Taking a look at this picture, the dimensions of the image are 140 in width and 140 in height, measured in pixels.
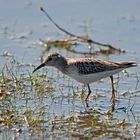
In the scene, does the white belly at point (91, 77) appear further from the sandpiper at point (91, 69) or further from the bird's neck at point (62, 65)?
the bird's neck at point (62, 65)

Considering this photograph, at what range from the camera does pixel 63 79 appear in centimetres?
1130

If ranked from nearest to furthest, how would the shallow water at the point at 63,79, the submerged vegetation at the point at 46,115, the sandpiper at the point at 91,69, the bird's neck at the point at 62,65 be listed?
the submerged vegetation at the point at 46,115
the shallow water at the point at 63,79
the sandpiper at the point at 91,69
the bird's neck at the point at 62,65

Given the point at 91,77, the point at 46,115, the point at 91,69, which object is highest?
the point at 91,69

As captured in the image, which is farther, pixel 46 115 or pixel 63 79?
pixel 63 79

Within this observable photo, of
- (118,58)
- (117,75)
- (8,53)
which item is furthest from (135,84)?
(8,53)

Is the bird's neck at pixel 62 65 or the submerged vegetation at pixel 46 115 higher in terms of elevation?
the bird's neck at pixel 62 65

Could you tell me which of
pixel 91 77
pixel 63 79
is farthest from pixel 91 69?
pixel 63 79

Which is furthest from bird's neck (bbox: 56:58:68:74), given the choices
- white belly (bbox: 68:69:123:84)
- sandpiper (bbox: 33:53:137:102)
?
white belly (bbox: 68:69:123:84)

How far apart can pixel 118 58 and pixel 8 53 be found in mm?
1895

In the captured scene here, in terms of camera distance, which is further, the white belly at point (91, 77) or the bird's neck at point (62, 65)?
the bird's neck at point (62, 65)

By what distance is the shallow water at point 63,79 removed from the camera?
8.91m

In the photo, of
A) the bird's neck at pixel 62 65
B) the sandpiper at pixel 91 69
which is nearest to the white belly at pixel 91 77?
the sandpiper at pixel 91 69

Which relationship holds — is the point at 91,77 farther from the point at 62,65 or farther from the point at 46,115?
the point at 46,115

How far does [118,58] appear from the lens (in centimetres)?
1261
